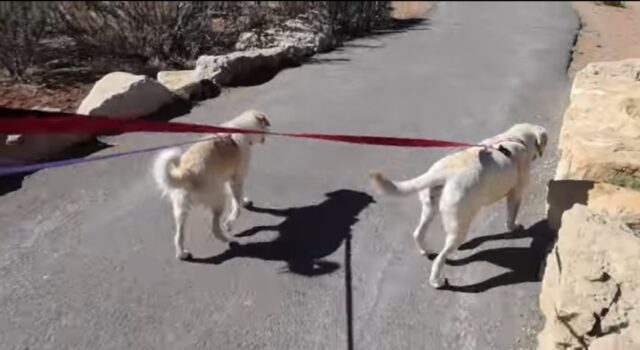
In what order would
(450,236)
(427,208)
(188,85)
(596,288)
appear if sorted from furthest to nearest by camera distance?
(188,85)
(427,208)
(450,236)
(596,288)

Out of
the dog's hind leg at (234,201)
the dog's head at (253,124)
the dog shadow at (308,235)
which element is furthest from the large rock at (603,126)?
the dog's hind leg at (234,201)

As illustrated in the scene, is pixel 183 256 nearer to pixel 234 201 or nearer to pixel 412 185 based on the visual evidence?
pixel 234 201

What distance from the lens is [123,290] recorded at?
16.7 ft

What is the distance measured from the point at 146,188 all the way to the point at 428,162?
9.09 ft

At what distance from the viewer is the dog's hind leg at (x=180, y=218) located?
5.23 m

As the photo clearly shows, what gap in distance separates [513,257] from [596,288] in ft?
5.98

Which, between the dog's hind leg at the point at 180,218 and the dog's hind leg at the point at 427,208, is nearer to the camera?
the dog's hind leg at the point at 427,208

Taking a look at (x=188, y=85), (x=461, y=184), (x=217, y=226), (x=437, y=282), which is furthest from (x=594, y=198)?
(x=188, y=85)

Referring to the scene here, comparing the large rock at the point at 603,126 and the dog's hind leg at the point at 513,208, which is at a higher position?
the large rock at the point at 603,126

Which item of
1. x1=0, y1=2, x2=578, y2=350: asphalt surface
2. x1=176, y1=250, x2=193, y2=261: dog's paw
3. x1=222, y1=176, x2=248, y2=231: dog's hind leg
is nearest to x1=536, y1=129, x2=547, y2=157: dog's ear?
→ x1=0, y1=2, x2=578, y2=350: asphalt surface

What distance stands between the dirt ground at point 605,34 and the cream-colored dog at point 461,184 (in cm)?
272

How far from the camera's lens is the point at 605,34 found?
12.6m

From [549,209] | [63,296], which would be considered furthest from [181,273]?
[549,209]

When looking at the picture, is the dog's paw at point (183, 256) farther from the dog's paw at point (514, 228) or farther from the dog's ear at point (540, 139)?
the dog's ear at point (540, 139)
